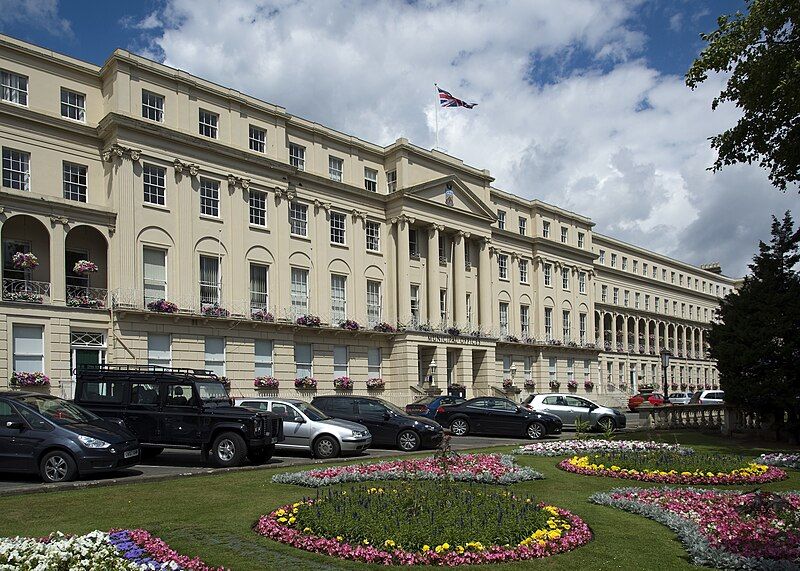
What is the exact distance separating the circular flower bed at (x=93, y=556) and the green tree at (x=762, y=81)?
17.9 m

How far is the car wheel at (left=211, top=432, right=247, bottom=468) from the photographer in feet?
57.6

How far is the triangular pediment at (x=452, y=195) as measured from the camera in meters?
46.4

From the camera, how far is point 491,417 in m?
27.4

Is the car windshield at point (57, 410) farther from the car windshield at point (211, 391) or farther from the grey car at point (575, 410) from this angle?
the grey car at point (575, 410)

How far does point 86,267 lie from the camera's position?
30.8 meters

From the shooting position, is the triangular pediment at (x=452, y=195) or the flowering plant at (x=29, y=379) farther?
the triangular pediment at (x=452, y=195)

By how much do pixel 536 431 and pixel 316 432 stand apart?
9810 mm

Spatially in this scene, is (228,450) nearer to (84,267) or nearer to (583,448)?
(583,448)

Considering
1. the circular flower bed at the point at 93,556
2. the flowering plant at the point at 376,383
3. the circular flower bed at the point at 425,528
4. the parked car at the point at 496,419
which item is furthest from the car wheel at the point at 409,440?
the flowering plant at the point at 376,383

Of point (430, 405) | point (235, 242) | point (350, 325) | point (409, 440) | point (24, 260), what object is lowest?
point (409, 440)

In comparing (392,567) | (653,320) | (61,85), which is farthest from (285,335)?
(653,320)

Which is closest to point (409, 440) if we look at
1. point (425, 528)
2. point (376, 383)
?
point (425, 528)

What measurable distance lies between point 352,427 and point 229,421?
→ 12.4 ft

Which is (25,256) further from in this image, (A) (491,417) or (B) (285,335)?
(A) (491,417)
